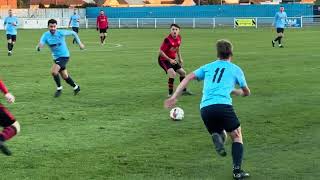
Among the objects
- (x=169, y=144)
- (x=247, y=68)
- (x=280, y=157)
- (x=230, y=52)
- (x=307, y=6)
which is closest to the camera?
(x=230, y=52)

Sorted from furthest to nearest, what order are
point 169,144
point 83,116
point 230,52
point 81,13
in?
point 81,13 < point 83,116 < point 169,144 < point 230,52

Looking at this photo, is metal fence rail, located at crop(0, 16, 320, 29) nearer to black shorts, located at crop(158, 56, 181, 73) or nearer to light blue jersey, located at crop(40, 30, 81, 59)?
black shorts, located at crop(158, 56, 181, 73)

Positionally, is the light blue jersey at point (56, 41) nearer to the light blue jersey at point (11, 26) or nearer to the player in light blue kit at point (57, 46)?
the player in light blue kit at point (57, 46)

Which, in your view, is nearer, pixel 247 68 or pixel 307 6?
pixel 247 68

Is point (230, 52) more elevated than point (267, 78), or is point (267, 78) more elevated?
point (230, 52)

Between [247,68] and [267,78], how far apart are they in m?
2.94

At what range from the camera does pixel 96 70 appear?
2200 cm

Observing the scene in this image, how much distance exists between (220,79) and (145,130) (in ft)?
11.4

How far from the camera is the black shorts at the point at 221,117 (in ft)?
24.7

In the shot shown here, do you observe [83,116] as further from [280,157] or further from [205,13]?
[205,13]

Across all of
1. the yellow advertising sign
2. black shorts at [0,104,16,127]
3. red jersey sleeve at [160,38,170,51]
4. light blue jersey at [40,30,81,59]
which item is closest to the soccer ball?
red jersey sleeve at [160,38,170,51]

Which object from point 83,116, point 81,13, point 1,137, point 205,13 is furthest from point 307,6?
point 1,137

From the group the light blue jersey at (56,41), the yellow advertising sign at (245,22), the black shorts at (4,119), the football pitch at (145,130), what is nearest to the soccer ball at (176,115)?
the football pitch at (145,130)

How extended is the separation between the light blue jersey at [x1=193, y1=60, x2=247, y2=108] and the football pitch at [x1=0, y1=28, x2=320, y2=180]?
39.8 inches
